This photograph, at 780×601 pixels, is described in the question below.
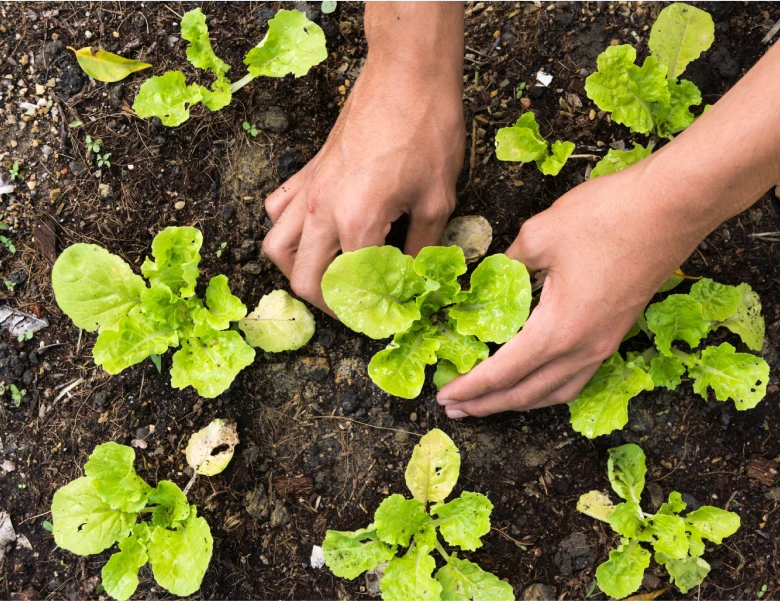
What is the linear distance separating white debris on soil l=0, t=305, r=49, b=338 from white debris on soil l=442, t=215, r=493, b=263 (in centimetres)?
156

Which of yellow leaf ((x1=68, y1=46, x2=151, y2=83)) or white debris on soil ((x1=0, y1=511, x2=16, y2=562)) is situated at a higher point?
yellow leaf ((x1=68, y1=46, x2=151, y2=83))

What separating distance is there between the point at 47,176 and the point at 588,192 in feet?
6.52

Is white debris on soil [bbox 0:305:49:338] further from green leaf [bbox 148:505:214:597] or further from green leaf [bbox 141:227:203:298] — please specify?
green leaf [bbox 148:505:214:597]

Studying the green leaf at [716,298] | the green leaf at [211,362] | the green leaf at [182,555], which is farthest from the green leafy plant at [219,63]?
the green leaf at [716,298]

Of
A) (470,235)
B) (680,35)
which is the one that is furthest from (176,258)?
(680,35)

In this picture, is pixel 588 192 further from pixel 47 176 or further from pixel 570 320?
pixel 47 176

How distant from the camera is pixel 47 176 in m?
2.48

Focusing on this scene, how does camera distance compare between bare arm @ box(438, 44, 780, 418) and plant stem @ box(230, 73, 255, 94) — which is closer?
bare arm @ box(438, 44, 780, 418)

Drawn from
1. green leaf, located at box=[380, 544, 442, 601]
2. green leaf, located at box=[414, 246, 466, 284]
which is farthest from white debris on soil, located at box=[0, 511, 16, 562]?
green leaf, located at box=[414, 246, 466, 284]

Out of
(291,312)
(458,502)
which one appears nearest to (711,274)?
(458,502)

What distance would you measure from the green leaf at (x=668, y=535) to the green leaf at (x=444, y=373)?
2.90 ft

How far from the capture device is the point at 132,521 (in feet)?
7.57

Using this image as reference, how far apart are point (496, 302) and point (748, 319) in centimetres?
101

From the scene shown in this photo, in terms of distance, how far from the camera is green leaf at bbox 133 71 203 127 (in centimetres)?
233
